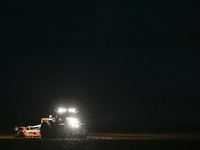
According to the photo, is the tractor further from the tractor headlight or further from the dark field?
the dark field

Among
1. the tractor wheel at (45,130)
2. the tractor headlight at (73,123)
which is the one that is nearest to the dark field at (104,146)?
the tractor headlight at (73,123)

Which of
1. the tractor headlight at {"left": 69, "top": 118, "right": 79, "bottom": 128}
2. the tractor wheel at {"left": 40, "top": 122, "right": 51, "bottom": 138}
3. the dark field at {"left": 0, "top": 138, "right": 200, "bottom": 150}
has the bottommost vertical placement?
the dark field at {"left": 0, "top": 138, "right": 200, "bottom": 150}

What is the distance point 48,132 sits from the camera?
3531 cm

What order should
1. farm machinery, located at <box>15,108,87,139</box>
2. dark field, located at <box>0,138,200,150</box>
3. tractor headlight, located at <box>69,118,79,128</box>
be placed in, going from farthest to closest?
tractor headlight, located at <box>69,118,79,128</box> < farm machinery, located at <box>15,108,87,139</box> < dark field, located at <box>0,138,200,150</box>

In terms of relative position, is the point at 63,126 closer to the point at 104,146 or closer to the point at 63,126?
the point at 63,126

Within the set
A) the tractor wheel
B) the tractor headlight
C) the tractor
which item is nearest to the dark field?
the tractor

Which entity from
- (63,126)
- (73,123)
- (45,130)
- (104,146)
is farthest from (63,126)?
(104,146)

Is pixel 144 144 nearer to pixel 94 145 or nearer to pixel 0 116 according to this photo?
pixel 94 145

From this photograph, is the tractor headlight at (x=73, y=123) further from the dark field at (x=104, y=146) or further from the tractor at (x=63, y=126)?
the dark field at (x=104, y=146)

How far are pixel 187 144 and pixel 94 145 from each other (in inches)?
263

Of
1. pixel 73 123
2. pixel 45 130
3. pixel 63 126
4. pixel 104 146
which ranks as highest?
pixel 73 123

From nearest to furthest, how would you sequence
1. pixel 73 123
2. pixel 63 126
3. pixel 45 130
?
pixel 63 126 → pixel 73 123 → pixel 45 130

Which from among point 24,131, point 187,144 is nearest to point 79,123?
point 24,131

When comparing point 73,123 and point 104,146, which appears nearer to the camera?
point 104,146
